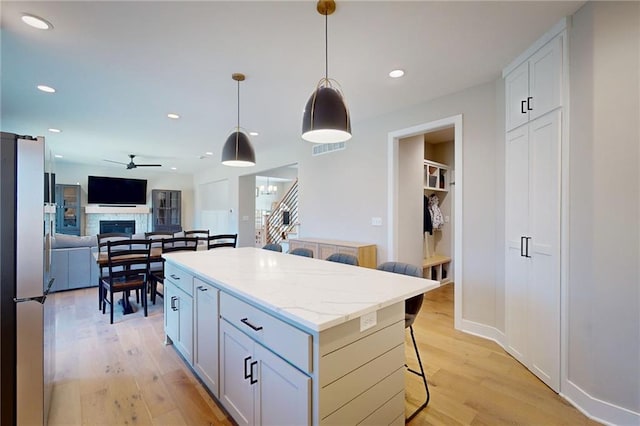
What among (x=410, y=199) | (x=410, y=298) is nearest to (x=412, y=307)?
(x=410, y=298)

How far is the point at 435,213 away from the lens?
17.1ft

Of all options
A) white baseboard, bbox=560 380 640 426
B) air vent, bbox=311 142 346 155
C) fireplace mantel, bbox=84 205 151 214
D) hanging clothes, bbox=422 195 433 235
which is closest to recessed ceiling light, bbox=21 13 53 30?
air vent, bbox=311 142 346 155

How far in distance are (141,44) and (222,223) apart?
6494 millimetres

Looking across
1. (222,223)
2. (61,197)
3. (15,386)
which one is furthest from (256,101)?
(61,197)

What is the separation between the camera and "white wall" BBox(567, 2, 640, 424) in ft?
5.54

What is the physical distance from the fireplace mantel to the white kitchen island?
864 centimetres

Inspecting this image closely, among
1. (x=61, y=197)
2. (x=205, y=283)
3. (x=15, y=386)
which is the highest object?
(x=61, y=197)

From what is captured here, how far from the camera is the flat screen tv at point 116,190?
8375 mm

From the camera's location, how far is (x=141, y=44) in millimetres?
2273

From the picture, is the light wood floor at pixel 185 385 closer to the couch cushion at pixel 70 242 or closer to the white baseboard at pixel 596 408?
the white baseboard at pixel 596 408

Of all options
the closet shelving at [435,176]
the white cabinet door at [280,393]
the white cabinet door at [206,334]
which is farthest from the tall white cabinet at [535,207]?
the white cabinet door at [206,334]

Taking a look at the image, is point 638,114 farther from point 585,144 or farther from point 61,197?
point 61,197

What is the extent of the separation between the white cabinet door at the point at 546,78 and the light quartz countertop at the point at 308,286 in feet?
5.70

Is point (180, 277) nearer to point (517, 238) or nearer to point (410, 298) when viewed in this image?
point (410, 298)
